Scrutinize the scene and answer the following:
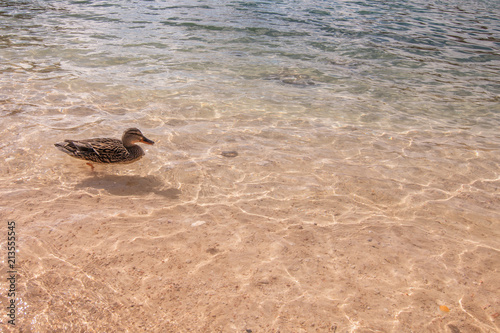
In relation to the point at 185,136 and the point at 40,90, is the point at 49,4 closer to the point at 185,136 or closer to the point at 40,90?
the point at 40,90

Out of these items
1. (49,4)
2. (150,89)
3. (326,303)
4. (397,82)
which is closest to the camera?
(326,303)

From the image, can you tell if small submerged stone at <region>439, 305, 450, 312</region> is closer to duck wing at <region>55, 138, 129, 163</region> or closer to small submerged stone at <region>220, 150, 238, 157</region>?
small submerged stone at <region>220, 150, 238, 157</region>

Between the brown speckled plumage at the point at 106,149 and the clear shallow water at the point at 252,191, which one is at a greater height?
the brown speckled plumage at the point at 106,149

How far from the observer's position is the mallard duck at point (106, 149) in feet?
15.7

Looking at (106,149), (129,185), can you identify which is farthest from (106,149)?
(129,185)

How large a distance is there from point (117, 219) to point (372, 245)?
2.93 meters

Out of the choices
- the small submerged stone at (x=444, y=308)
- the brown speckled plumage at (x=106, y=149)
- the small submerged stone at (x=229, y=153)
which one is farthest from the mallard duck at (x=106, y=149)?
the small submerged stone at (x=444, y=308)

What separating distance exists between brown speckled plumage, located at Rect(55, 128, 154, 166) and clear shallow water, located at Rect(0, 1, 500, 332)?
34 centimetres

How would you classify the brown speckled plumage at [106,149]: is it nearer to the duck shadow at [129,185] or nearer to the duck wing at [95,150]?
the duck wing at [95,150]

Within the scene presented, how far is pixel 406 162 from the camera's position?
6172mm

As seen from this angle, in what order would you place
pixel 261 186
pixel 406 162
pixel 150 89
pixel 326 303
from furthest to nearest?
1. pixel 150 89
2. pixel 406 162
3. pixel 261 186
4. pixel 326 303

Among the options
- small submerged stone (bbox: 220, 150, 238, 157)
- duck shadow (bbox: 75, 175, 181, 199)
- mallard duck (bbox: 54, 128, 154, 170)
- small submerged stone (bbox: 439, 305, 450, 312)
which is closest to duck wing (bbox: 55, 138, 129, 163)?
mallard duck (bbox: 54, 128, 154, 170)

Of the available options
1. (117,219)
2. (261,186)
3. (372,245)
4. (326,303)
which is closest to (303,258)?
(326,303)

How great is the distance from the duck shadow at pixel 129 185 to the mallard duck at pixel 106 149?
29 cm
